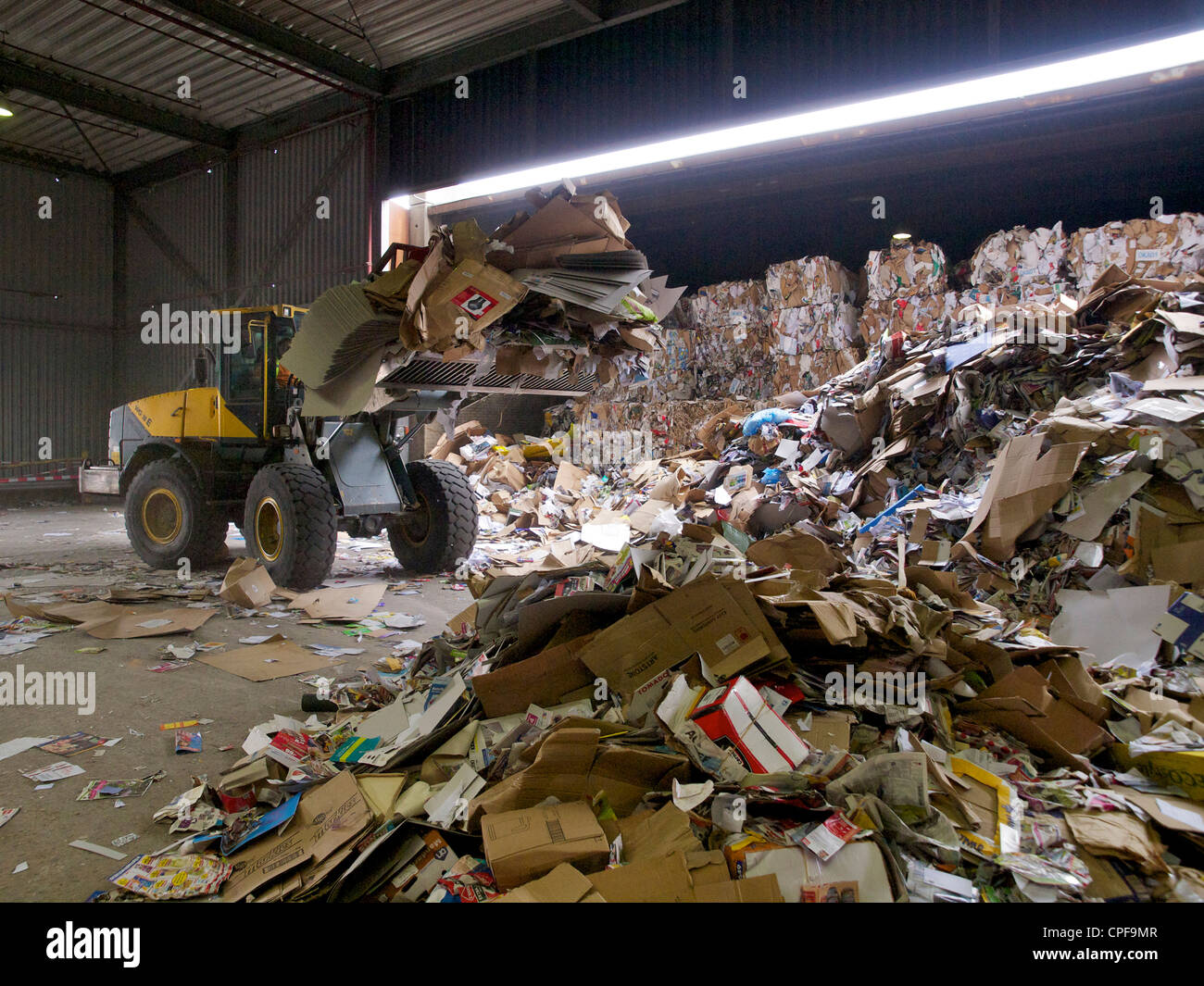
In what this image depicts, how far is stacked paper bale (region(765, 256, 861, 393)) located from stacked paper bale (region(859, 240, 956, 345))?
1.05ft

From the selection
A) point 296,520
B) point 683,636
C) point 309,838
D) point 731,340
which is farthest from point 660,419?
point 309,838

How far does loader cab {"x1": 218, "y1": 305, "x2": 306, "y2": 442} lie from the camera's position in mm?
6270

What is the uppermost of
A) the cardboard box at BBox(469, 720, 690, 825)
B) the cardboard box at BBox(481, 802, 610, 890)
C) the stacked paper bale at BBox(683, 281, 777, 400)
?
the stacked paper bale at BBox(683, 281, 777, 400)

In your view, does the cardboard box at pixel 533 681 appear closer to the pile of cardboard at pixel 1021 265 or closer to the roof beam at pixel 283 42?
the pile of cardboard at pixel 1021 265

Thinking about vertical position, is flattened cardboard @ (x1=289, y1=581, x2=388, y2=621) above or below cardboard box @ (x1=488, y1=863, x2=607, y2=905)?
above

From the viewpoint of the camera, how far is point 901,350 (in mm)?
7062

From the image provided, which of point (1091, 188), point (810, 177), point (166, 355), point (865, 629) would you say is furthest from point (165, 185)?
point (865, 629)

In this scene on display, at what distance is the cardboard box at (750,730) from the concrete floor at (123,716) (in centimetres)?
184

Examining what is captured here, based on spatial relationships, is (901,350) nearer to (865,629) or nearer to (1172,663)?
(1172,663)

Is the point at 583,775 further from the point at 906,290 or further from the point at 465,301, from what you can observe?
the point at 906,290

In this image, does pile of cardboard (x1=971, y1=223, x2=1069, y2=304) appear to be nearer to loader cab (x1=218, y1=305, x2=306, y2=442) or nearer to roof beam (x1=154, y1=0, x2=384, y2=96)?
loader cab (x1=218, y1=305, x2=306, y2=442)

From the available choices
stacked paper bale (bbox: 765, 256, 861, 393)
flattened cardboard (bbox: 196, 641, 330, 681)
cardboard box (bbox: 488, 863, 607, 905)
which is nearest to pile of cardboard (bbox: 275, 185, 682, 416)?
flattened cardboard (bbox: 196, 641, 330, 681)

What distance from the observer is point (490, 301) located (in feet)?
11.5
